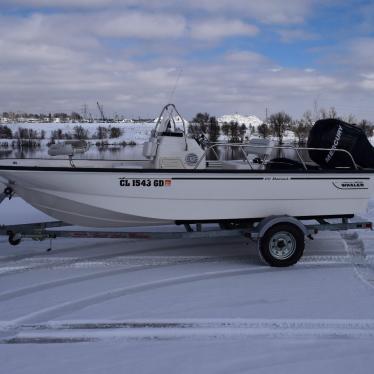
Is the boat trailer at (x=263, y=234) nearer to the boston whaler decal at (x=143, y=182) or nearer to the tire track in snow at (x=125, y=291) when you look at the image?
the tire track in snow at (x=125, y=291)

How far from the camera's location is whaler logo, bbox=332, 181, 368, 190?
5.04m

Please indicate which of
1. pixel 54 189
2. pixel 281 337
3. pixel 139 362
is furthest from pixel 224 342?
pixel 54 189

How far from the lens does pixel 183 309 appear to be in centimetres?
379

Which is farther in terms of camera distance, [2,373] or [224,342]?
[224,342]

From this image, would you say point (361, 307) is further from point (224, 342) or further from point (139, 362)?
point (139, 362)

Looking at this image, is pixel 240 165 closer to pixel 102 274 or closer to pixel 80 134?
pixel 102 274

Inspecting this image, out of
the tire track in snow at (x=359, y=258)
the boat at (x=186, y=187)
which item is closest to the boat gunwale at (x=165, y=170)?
the boat at (x=186, y=187)

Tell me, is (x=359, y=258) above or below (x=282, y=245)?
below

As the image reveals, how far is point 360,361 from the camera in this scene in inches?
116

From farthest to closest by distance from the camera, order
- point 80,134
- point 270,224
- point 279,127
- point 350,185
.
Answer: point 80,134 → point 279,127 → point 350,185 → point 270,224

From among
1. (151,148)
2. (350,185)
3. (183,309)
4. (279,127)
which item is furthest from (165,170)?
(279,127)

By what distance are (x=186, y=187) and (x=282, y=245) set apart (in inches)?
48.1

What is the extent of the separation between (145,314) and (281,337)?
110 centimetres

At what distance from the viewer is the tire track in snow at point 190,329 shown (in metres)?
3.29
